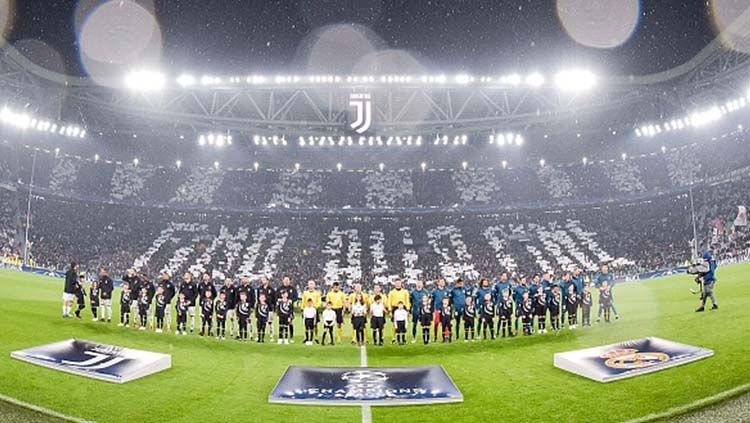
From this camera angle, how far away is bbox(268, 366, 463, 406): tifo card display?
976 centimetres

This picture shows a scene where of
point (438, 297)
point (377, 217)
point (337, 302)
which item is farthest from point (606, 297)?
point (377, 217)

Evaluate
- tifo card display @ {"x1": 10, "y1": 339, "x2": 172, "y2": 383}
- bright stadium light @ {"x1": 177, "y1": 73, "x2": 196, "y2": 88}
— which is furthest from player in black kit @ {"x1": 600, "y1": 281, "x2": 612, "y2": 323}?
bright stadium light @ {"x1": 177, "y1": 73, "x2": 196, "y2": 88}

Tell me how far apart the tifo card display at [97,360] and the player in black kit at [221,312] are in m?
3.63

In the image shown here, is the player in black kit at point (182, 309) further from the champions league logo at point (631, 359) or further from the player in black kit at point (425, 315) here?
the champions league logo at point (631, 359)

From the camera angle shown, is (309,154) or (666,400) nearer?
(666,400)

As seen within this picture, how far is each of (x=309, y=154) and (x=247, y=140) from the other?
19.3 ft

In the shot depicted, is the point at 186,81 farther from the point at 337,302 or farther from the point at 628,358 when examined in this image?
the point at 628,358

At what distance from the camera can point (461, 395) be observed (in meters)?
9.98

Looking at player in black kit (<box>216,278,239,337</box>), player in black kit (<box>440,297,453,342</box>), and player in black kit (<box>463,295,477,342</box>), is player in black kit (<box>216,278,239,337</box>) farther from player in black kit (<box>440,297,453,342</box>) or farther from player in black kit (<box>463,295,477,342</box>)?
player in black kit (<box>463,295,477,342</box>)

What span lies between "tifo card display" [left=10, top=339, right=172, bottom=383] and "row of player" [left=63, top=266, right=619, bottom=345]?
3682 millimetres

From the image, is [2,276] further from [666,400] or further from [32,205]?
[666,400]

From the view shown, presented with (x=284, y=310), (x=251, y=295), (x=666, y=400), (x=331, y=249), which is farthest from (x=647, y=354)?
(x=331, y=249)

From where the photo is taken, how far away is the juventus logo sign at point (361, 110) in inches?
1098

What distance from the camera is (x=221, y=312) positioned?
51.7 feet
